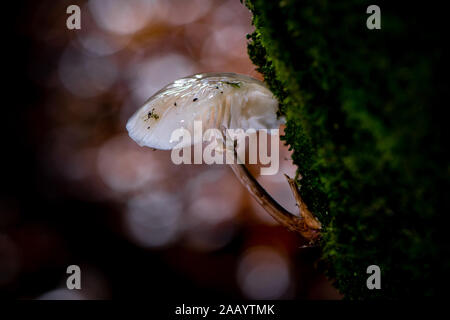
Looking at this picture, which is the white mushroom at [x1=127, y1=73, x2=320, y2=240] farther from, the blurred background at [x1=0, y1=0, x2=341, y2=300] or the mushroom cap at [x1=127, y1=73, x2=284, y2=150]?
the blurred background at [x1=0, y1=0, x2=341, y2=300]

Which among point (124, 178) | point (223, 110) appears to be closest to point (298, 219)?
point (223, 110)

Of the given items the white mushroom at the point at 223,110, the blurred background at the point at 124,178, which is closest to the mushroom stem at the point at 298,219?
the white mushroom at the point at 223,110

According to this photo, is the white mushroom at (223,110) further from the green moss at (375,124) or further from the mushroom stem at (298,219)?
the green moss at (375,124)

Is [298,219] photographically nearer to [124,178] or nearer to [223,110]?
[223,110]

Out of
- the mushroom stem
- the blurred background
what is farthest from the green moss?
the blurred background
